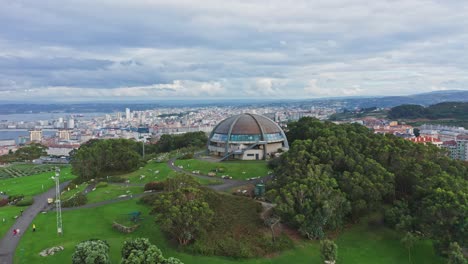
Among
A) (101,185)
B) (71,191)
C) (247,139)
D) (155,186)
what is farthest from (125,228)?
(247,139)

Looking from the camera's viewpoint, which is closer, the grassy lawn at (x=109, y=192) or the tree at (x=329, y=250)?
the tree at (x=329, y=250)

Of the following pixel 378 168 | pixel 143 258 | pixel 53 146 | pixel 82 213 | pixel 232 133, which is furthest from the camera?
pixel 53 146

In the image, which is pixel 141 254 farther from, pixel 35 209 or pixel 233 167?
pixel 233 167

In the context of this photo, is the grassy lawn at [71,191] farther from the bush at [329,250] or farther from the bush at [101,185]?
the bush at [329,250]

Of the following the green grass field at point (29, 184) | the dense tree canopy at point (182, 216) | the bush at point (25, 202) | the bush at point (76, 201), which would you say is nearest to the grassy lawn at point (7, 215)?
the bush at point (25, 202)

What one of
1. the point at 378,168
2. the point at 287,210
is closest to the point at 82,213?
the point at 287,210

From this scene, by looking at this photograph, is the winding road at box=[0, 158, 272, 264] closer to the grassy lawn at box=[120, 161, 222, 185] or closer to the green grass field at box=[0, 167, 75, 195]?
the grassy lawn at box=[120, 161, 222, 185]

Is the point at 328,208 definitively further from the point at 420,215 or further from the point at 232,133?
the point at 232,133
